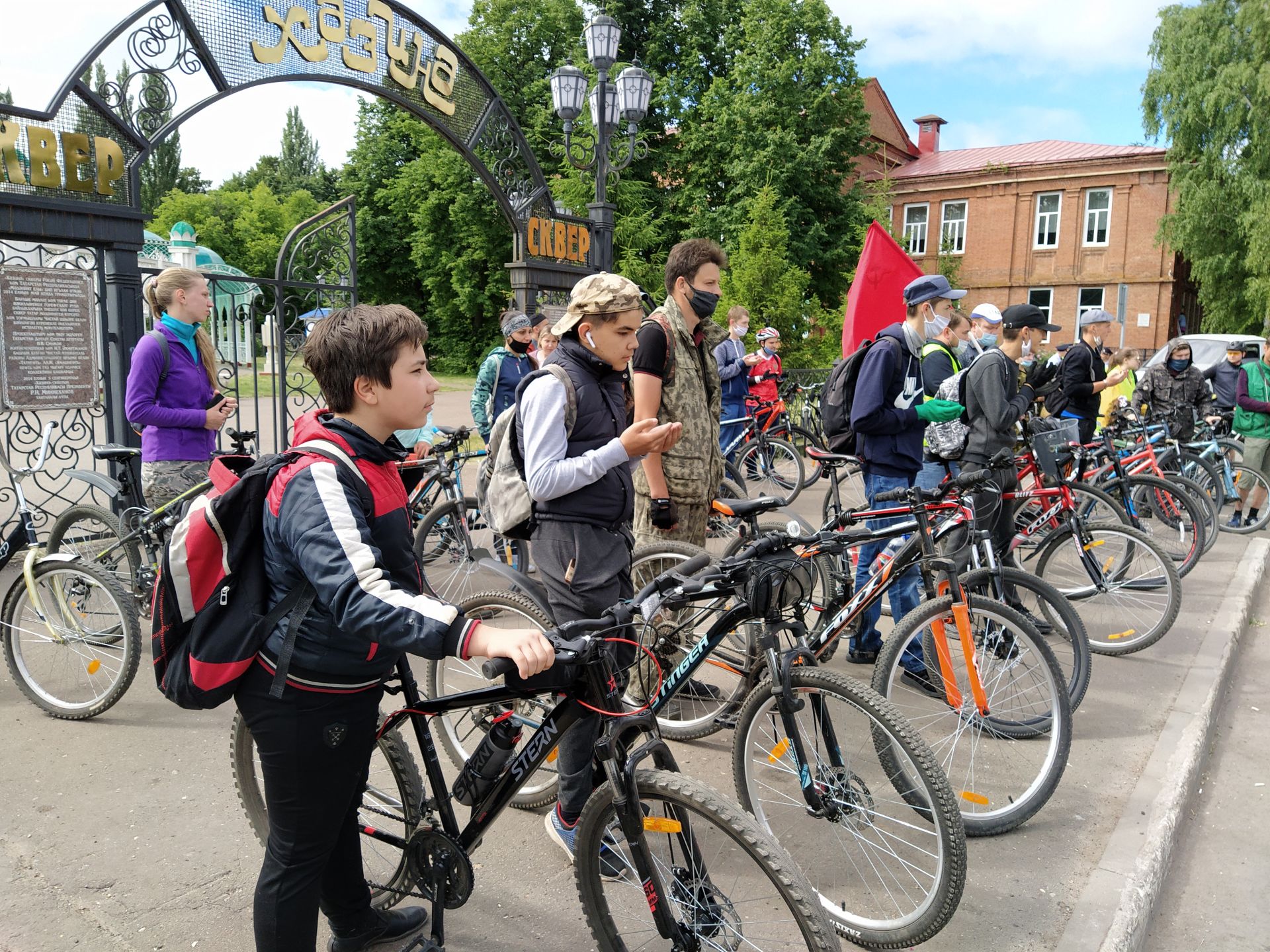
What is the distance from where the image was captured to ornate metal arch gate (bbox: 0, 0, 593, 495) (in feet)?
20.0

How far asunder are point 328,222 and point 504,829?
281 inches

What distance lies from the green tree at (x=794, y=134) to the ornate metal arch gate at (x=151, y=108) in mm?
19595

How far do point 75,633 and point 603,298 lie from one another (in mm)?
3106

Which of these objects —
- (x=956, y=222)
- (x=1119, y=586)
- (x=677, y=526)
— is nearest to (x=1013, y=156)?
(x=956, y=222)

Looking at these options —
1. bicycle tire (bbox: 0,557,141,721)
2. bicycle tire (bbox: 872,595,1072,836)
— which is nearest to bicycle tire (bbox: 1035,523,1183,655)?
bicycle tire (bbox: 872,595,1072,836)

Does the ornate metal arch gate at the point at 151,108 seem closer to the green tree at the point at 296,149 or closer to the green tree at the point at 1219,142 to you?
the green tree at the point at 1219,142

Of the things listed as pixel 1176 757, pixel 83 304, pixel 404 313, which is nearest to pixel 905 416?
pixel 1176 757

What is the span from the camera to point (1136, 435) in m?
7.89

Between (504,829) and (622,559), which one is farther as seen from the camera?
(504,829)

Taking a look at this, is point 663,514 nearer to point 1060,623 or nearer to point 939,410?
point 939,410

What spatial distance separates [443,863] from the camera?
2.45 meters

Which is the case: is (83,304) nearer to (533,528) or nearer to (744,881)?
(533,528)

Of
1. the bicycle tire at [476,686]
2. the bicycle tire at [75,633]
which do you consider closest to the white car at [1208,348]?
the bicycle tire at [476,686]

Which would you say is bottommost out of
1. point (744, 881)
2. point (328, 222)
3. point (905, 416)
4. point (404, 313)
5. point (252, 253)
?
point (744, 881)
